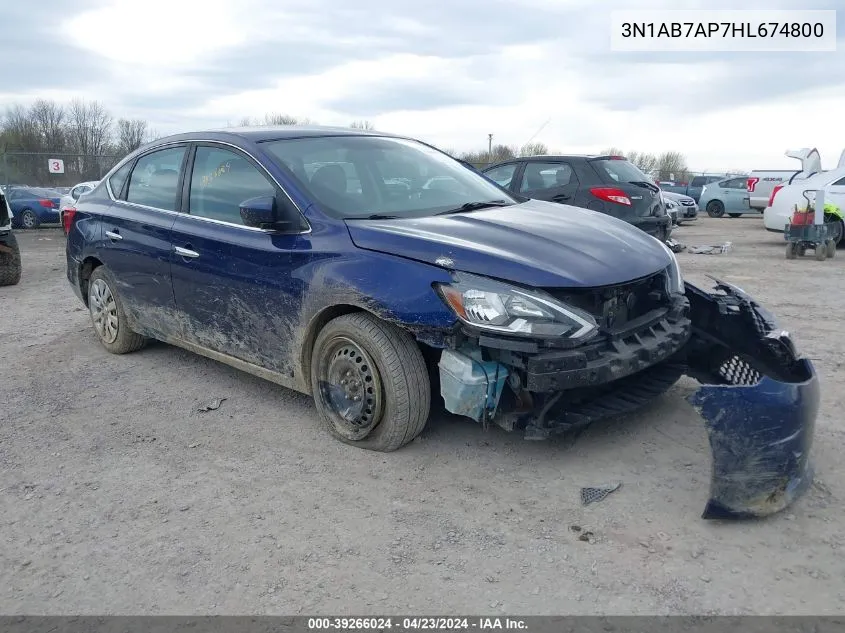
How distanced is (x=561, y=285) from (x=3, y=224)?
853cm

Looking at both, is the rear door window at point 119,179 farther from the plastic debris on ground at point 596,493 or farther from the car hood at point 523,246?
the plastic debris on ground at point 596,493

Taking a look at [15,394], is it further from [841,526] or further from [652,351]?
[841,526]

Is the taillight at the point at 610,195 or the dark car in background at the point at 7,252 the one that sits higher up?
the taillight at the point at 610,195

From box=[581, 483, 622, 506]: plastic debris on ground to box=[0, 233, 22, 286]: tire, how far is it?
336 inches

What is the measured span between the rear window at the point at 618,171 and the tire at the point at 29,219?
1614 cm

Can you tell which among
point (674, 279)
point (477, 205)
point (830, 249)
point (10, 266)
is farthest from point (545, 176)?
point (10, 266)

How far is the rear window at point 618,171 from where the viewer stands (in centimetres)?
948

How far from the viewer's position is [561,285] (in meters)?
3.27

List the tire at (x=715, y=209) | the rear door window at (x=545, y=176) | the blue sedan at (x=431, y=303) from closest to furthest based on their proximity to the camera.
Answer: the blue sedan at (x=431, y=303) < the rear door window at (x=545, y=176) < the tire at (x=715, y=209)

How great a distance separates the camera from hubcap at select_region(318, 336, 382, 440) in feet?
12.2

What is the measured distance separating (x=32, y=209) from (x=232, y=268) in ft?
59.0

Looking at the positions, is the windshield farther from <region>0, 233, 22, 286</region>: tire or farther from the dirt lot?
<region>0, 233, 22, 286</region>: tire

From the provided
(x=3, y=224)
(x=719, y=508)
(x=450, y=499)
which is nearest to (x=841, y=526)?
(x=719, y=508)

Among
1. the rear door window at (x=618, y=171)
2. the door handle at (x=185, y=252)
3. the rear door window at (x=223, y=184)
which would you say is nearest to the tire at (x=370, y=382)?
the rear door window at (x=223, y=184)
